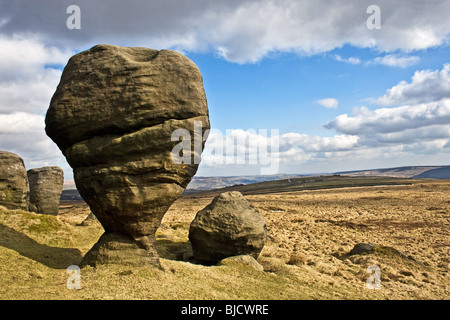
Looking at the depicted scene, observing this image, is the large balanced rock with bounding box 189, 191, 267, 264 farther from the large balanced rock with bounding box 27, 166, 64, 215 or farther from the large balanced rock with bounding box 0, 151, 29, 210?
the large balanced rock with bounding box 27, 166, 64, 215

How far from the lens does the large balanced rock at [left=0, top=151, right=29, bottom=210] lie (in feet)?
63.6

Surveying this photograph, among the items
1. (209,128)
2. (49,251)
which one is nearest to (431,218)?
(209,128)

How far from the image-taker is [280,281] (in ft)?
36.6

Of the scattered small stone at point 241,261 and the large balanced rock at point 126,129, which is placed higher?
the large balanced rock at point 126,129

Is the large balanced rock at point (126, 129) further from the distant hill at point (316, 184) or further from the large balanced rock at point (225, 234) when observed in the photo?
the distant hill at point (316, 184)

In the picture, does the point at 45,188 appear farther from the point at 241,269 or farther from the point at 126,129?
the point at 241,269

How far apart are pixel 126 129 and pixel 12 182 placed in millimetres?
13126

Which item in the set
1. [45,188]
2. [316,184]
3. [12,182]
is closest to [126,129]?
[12,182]

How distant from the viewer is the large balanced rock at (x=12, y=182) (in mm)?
19375

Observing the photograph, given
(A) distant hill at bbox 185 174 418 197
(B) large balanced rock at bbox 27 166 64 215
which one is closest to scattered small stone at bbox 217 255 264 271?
(B) large balanced rock at bbox 27 166 64 215

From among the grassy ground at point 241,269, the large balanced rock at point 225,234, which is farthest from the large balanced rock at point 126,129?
the large balanced rock at point 225,234

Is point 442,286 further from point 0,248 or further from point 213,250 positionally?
point 0,248

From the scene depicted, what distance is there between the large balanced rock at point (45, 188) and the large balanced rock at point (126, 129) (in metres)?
15.9

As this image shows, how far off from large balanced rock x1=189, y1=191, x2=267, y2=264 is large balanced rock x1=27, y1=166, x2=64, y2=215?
16.3m
